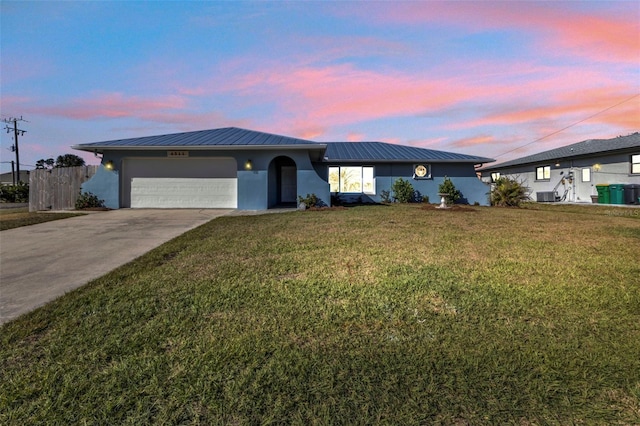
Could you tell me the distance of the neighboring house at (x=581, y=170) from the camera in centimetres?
1836

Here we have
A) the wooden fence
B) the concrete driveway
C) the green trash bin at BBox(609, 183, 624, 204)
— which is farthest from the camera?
the green trash bin at BBox(609, 183, 624, 204)

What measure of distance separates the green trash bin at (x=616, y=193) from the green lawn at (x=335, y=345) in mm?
18188

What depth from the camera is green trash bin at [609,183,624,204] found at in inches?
695

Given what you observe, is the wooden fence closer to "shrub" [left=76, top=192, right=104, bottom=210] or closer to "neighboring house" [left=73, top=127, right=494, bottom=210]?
"shrub" [left=76, top=192, right=104, bottom=210]

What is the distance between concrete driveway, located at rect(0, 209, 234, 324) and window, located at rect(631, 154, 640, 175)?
24964 mm

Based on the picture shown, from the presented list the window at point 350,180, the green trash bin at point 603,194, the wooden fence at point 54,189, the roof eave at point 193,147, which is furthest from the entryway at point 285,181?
the green trash bin at point 603,194

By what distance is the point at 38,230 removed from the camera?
841cm

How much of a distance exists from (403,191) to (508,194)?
5.55 m

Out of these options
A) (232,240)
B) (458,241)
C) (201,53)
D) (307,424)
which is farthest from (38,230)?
(458,241)

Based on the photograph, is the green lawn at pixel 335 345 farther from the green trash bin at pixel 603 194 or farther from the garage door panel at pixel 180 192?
the green trash bin at pixel 603 194

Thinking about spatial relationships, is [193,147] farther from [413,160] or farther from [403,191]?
[413,160]

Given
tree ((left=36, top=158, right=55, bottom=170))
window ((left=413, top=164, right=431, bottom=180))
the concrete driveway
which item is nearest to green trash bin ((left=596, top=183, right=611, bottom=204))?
window ((left=413, top=164, right=431, bottom=180))

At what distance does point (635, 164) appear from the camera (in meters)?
18.1

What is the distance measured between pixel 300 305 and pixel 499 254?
4.05m
